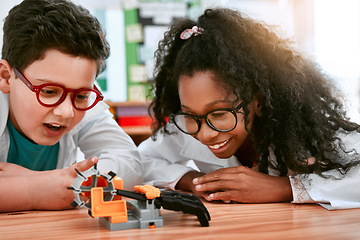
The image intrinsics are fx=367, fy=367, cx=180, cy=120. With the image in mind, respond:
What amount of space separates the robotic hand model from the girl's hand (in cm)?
23

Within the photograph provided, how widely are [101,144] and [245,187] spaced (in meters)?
0.53

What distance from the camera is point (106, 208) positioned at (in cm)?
66

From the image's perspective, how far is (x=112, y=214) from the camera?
0.65 meters

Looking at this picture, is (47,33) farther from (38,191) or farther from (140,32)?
(140,32)

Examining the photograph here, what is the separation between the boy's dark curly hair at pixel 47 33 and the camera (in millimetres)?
981

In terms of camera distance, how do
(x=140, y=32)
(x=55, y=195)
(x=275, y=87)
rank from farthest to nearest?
1. (x=140, y=32)
2. (x=275, y=87)
3. (x=55, y=195)

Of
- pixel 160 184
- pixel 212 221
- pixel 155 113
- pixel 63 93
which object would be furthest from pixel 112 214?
pixel 155 113

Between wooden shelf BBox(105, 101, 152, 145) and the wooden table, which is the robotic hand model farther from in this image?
wooden shelf BBox(105, 101, 152, 145)

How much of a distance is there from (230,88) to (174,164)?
0.38m

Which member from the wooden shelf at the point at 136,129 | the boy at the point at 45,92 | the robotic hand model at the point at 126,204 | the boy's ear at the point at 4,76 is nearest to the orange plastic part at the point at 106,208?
the robotic hand model at the point at 126,204

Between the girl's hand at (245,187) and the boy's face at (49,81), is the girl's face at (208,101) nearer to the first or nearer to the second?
the girl's hand at (245,187)

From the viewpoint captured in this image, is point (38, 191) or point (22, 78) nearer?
point (38, 191)

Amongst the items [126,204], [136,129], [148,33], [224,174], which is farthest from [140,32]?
[126,204]

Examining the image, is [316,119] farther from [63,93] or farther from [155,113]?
[63,93]
